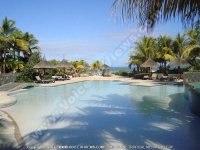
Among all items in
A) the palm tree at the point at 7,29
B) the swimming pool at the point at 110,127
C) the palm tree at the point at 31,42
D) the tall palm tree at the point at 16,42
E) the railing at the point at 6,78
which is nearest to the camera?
the swimming pool at the point at 110,127

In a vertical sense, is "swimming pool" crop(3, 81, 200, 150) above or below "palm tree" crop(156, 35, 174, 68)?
below

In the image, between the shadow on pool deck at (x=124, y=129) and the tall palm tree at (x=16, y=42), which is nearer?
the shadow on pool deck at (x=124, y=129)

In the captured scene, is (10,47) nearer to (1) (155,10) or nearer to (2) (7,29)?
(2) (7,29)

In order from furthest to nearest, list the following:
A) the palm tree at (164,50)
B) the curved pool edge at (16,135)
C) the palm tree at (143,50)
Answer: the palm tree at (143,50), the palm tree at (164,50), the curved pool edge at (16,135)

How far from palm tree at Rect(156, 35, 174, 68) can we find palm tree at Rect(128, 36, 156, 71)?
849 mm

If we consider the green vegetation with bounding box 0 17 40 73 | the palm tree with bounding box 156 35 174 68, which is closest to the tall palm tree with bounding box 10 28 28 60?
the green vegetation with bounding box 0 17 40 73

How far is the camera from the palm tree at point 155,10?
192 cm

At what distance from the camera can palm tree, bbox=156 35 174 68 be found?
77.6 ft

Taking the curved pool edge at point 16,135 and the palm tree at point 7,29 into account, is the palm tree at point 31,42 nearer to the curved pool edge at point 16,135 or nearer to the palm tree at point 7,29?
the palm tree at point 7,29

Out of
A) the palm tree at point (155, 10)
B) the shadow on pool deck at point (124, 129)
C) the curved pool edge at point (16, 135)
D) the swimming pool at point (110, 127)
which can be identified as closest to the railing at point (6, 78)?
the swimming pool at point (110, 127)

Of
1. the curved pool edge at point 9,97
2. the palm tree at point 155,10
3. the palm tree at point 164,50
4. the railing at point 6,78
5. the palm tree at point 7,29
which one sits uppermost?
the palm tree at point 7,29

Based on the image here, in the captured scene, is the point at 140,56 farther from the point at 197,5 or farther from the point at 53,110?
the point at 197,5

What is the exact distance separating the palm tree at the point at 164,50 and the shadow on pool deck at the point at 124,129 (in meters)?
17.2

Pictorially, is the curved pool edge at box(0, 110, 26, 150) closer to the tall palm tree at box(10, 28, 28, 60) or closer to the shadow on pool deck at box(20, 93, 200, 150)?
the shadow on pool deck at box(20, 93, 200, 150)
